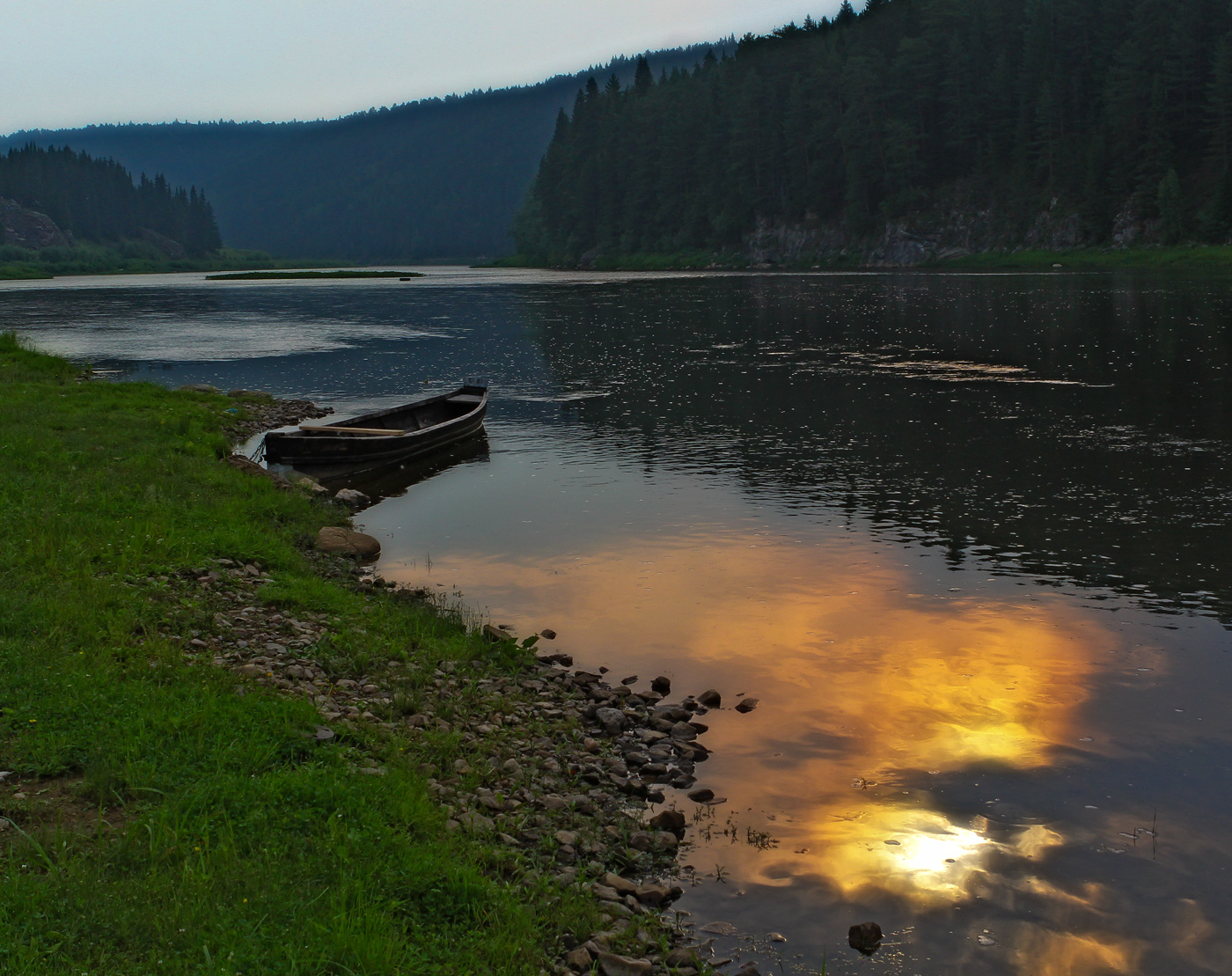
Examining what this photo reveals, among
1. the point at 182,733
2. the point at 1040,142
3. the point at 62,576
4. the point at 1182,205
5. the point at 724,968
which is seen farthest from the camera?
the point at 1040,142

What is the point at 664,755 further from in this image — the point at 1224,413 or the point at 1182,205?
the point at 1182,205

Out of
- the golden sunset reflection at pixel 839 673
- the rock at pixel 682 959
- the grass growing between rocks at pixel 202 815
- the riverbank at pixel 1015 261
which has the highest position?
the riverbank at pixel 1015 261

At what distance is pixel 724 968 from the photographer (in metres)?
8.26

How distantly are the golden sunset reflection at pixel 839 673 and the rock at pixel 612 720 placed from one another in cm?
104

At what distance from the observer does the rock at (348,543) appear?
64.0 ft

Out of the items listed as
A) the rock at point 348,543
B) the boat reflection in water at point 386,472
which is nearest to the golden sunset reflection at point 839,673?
the rock at point 348,543

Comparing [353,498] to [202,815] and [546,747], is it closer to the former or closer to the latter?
[546,747]

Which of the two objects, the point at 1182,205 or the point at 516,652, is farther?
the point at 1182,205

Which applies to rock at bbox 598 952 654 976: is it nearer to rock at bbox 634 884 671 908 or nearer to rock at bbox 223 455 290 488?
rock at bbox 634 884 671 908

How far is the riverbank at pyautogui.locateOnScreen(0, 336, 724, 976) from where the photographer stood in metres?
7.03

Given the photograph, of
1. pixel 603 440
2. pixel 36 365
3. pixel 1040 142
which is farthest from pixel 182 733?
pixel 1040 142

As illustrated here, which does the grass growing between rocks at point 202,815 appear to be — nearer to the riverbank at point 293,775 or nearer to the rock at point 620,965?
the riverbank at point 293,775

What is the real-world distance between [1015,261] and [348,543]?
361 ft

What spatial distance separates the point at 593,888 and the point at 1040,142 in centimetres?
13336
